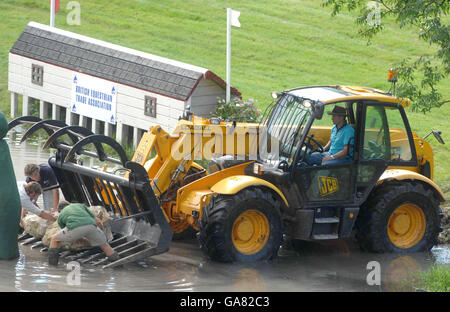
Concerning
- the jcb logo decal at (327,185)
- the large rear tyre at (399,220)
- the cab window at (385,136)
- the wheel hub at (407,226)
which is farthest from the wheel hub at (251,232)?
the wheel hub at (407,226)

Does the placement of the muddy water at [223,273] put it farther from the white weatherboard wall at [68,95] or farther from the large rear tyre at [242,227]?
the white weatherboard wall at [68,95]

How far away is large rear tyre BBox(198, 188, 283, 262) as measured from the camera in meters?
10.2

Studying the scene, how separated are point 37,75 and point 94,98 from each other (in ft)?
6.72

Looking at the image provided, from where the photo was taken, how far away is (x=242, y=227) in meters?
10.5

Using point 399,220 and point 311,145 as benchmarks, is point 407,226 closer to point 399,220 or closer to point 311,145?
point 399,220

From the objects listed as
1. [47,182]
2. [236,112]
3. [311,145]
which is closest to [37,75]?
[236,112]

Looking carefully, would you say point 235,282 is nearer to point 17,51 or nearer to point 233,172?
point 233,172

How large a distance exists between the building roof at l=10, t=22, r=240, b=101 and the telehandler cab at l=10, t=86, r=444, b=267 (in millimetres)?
4799

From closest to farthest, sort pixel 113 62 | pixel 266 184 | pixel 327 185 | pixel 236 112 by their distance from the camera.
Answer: pixel 266 184 < pixel 327 185 < pixel 236 112 < pixel 113 62

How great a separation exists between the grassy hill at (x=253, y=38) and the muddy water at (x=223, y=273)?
9.65 m

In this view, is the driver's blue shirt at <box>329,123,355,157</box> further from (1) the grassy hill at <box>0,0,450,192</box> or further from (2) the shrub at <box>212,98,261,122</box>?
(1) the grassy hill at <box>0,0,450,192</box>

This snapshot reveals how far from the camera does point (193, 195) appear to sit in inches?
419

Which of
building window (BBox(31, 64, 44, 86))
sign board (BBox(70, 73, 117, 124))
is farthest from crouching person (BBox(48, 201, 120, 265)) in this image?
building window (BBox(31, 64, 44, 86))
